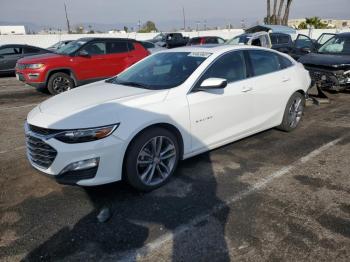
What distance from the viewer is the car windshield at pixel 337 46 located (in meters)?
9.30

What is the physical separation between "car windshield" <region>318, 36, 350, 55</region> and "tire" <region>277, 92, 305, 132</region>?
Answer: 4.32 meters

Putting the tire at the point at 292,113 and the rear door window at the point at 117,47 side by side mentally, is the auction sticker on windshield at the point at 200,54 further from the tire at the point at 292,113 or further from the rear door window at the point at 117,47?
the rear door window at the point at 117,47

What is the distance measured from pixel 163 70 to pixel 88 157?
6.04ft

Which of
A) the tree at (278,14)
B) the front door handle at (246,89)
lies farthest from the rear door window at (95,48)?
the tree at (278,14)

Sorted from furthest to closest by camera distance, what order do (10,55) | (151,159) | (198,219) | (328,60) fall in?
(10,55) → (328,60) → (151,159) → (198,219)

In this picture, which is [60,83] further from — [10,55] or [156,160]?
[156,160]

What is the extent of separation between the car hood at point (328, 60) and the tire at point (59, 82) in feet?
22.0

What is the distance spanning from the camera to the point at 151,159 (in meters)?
3.82

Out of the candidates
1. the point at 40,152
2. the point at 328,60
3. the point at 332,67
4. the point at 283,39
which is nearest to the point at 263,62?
the point at 40,152

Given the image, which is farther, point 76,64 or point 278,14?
point 278,14

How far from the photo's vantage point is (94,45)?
10.4 m

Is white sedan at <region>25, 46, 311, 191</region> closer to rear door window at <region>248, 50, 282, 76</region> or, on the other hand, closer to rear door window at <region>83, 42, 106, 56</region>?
rear door window at <region>248, 50, 282, 76</region>

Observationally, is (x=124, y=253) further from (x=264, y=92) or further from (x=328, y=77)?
(x=328, y=77)

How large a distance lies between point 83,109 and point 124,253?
1.55 metres
